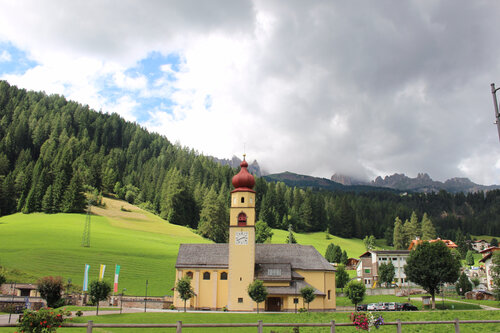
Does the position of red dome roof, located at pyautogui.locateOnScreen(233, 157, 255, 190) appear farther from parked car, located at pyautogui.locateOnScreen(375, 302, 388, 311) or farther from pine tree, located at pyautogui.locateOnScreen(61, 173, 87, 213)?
pine tree, located at pyautogui.locateOnScreen(61, 173, 87, 213)

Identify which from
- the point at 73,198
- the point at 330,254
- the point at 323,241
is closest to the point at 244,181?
the point at 330,254

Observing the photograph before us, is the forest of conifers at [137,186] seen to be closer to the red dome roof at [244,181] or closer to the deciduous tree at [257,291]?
the red dome roof at [244,181]

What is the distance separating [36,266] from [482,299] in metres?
74.4

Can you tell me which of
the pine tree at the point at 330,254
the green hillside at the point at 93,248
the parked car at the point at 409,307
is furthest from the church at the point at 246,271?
the pine tree at the point at 330,254

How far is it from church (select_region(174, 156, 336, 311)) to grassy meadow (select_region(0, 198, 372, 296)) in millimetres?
8088

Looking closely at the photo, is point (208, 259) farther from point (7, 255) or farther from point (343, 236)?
point (343, 236)

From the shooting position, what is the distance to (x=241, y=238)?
57.4 m

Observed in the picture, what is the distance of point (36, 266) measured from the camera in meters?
62.9

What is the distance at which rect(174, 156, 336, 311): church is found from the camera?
54938mm

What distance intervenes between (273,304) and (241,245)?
9511 millimetres

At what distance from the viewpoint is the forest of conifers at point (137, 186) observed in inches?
4496

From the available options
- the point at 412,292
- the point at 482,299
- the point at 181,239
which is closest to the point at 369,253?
the point at 412,292

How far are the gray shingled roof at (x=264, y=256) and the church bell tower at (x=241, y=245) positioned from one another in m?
2.86

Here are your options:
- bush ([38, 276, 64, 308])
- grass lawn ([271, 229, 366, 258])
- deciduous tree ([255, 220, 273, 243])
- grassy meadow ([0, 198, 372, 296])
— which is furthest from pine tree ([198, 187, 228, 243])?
bush ([38, 276, 64, 308])
